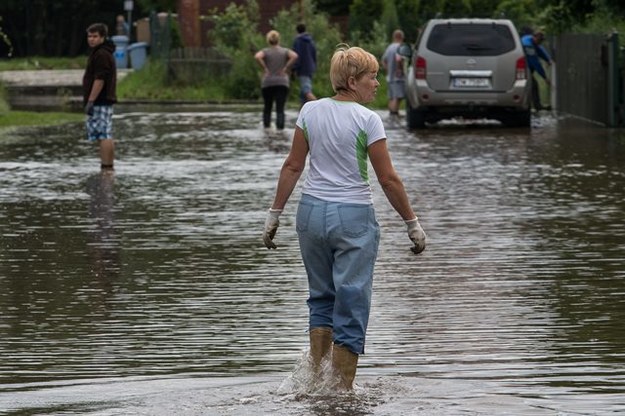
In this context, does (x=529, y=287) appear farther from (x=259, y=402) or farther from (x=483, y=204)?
(x=483, y=204)

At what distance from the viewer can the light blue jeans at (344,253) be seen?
7676 mm

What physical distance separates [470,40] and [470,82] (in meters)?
0.71

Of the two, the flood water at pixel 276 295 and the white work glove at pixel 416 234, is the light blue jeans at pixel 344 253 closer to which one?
the white work glove at pixel 416 234

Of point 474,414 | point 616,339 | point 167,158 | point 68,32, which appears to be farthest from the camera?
point 68,32

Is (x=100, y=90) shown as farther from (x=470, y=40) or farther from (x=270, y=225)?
(x=270, y=225)

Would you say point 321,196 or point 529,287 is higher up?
point 321,196

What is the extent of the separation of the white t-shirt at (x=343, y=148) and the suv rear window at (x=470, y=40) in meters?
20.3

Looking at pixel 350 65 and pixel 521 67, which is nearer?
pixel 350 65

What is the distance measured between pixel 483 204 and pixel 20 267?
17.4 ft

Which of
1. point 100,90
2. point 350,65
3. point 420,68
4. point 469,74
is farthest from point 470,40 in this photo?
point 350,65

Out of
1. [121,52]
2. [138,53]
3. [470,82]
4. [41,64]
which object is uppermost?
[470,82]

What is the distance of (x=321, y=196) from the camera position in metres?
7.77

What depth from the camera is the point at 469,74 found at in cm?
2767

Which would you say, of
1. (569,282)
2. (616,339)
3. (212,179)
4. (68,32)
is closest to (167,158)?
(212,179)
